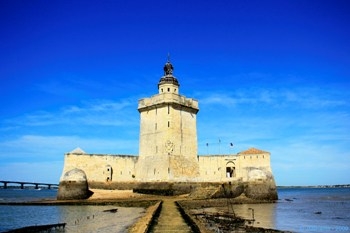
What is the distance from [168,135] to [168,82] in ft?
18.0

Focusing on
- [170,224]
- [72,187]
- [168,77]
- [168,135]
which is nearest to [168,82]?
[168,77]

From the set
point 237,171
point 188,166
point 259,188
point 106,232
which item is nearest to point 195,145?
point 188,166

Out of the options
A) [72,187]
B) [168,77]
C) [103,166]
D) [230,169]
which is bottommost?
[72,187]

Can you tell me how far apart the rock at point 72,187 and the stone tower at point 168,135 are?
6203 millimetres

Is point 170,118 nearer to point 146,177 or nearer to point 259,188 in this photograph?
point 146,177

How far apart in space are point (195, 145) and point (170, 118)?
4484 mm

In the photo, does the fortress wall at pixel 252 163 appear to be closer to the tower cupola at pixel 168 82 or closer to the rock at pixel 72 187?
the tower cupola at pixel 168 82

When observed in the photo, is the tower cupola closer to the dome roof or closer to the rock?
the dome roof

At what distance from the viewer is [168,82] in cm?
3588

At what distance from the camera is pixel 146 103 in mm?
36375

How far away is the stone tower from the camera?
33750 mm

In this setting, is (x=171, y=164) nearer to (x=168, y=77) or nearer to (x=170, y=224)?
(x=168, y=77)

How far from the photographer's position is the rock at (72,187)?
101 feet

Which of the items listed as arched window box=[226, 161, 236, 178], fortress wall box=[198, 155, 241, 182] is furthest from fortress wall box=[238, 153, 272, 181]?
arched window box=[226, 161, 236, 178]
